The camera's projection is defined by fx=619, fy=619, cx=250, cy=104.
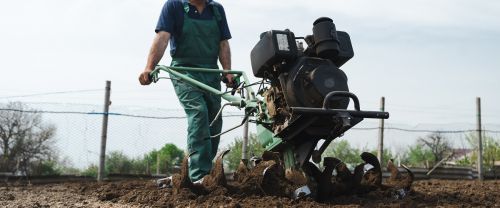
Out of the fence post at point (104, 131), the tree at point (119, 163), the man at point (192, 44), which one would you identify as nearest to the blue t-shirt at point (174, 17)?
the man at point (192, 44)

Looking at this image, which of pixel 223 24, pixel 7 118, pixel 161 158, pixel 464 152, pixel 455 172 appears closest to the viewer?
pixel 223 24

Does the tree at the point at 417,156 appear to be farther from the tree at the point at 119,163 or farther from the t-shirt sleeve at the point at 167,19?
the t-shirt sleeve at the point at 167,19

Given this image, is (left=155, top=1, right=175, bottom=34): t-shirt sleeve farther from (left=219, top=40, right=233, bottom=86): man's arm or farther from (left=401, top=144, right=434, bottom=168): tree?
(left=401, top=144, right=434, bottom=168): tree

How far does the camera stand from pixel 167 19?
5.32 meters

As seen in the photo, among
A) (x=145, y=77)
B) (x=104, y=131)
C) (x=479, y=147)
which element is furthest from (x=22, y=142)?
(x=479, y=147)

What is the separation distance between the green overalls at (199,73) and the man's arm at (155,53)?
0.52ft

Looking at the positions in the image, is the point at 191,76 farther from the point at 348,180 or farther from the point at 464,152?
the point at 464,152

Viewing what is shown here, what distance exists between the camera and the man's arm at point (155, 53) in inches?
209

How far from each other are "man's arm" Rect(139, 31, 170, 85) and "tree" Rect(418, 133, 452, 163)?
1010 cm

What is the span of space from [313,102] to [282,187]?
2.05 feet

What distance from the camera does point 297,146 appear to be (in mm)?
4332

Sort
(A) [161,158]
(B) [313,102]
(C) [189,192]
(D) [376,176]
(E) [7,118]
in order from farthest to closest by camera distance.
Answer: (A) [161,158] < (E) [7,118] < (D) [376,176] < (C) [189,192] < (B) [313,102]

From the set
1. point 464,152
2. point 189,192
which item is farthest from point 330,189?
point 464,152

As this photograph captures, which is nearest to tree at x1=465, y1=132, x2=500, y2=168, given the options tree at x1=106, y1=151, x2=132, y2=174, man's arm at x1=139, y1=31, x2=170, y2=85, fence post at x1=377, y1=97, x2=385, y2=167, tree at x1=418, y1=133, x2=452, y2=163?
tree at x1=418, y1=133, x2=452, y2=163
